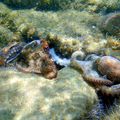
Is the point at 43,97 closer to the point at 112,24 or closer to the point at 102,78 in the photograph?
the point at 102,78

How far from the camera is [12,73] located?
459 cm

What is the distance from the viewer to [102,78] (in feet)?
15.4

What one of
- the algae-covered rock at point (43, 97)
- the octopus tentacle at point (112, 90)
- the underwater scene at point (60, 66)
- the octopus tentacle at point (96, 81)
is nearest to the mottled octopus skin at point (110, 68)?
the underwater scene at point (60, 66)

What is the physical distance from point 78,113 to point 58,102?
0.38m

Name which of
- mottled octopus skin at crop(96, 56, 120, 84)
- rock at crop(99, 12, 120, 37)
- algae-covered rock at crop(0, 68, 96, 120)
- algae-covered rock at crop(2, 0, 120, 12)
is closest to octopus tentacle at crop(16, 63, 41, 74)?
algae-covered rock at crop(0, 68, 96, 120)

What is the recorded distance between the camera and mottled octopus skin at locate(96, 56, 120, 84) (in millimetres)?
4653

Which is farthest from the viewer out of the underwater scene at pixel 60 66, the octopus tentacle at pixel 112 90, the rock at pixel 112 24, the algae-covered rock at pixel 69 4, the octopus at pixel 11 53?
the algae-covered rock at pixel 69 4

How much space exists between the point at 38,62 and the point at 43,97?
1097 millimetres

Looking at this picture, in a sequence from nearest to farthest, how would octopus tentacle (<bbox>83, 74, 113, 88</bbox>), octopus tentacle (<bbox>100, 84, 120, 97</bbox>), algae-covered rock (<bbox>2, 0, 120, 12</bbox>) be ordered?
octopus tentacle (<bbox>100, 84, 120, 97</bbox>) → octopus tentacle (<bbox>83, 74, 113, 88</bbox>) → algae-covered rock (<bbox>2, 0, 120, 12</bbox>)

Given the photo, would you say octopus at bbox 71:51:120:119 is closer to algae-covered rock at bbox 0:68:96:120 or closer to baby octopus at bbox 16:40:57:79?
algae-covered rock at bbox 0:68:96:120

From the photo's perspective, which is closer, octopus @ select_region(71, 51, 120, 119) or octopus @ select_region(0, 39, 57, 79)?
octopus @ select_region(71, 51, 120, 119)

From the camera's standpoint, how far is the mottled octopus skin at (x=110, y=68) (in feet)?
15.3

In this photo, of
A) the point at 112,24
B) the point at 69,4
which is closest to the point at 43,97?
the point at 112,24

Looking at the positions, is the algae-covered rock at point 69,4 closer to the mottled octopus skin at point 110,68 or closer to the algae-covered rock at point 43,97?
the mottled octopus skin at point 110,68
